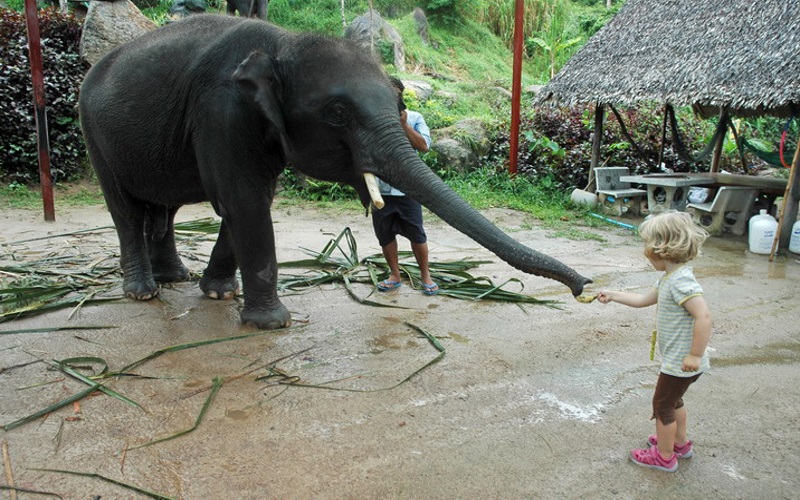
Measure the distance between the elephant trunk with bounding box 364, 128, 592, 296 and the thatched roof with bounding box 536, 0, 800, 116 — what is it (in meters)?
5.68

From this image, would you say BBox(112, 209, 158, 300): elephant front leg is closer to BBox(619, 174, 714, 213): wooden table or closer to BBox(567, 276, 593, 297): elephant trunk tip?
BBox(567, 276, 593, 297): elephant trunk tip

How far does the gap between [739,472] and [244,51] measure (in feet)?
11.1

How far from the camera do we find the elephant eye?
3404 millimetres

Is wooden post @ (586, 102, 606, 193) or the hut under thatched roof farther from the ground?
the hut under thatched roof

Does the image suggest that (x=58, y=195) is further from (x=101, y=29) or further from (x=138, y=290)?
(x=138, y=290)

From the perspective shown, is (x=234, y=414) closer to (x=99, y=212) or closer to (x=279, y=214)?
(x=279, y=214)

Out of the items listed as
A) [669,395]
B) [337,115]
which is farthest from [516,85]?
[669,395]

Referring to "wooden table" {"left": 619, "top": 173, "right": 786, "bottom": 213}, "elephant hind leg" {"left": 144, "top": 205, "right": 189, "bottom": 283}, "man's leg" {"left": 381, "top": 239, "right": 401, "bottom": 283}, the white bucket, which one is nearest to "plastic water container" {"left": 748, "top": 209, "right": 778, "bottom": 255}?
"wooden table" {"left": 619, "top": 173, "right": 786, "bottom": 213}

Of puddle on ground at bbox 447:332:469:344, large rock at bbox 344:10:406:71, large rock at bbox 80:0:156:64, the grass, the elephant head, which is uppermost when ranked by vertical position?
large rock at bbox 344:10:406:71

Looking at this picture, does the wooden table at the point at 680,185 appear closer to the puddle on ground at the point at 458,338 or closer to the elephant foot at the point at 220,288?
the puddle on ground at the point at 458,338

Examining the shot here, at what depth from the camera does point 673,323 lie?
251 centimetres

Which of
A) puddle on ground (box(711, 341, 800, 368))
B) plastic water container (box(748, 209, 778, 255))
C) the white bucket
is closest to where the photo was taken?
A: puddle on ground (box(711, 341, 800, 368))

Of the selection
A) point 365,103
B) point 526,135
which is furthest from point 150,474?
point 526,135

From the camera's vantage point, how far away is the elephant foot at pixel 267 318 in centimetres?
396
